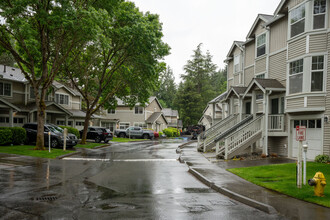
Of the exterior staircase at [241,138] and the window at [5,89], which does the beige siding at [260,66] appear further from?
the window at [5,89]

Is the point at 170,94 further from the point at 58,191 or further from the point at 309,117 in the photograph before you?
the point at 58,191

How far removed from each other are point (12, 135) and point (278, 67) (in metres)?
20.6

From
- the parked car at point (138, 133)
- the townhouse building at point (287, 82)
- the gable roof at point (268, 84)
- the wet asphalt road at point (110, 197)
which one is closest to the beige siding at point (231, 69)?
the townhouse building at point (287, 82)

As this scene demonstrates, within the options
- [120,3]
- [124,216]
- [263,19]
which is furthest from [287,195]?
[120,3]

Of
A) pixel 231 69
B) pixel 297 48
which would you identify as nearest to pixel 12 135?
pixel 231 69

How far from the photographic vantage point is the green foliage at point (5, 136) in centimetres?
2158

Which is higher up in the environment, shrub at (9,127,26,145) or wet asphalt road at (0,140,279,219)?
shrub at (9,127,26,145)

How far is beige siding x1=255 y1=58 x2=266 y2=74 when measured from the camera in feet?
64.7

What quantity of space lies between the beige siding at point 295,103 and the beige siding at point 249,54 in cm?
684

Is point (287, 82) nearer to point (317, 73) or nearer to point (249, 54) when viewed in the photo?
point (317, 73)

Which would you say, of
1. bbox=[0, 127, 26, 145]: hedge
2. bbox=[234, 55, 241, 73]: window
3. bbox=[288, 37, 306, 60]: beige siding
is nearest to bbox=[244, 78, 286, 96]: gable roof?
bbox=[288, 37, 306, 60]: beige siding

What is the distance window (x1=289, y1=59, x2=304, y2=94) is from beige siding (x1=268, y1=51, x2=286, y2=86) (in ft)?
4.41

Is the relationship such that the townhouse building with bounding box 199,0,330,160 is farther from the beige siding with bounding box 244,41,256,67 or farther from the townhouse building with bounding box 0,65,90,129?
the townhouse building with bounding box 0,65,90,129

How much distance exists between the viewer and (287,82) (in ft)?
53.2
